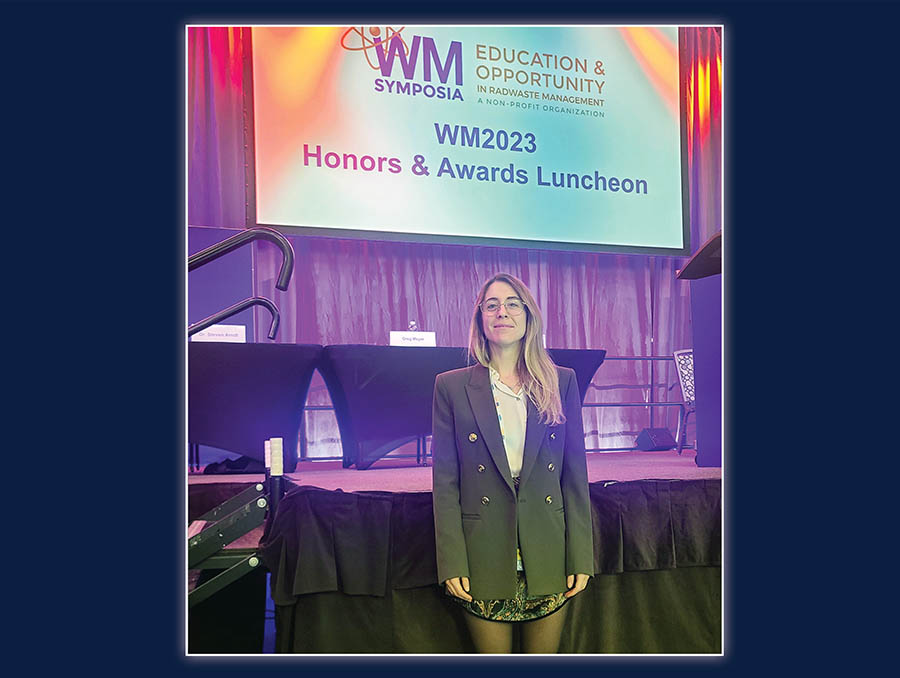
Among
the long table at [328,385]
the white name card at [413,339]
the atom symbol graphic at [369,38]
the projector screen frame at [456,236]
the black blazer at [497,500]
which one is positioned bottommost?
the black blazer at [497,500]

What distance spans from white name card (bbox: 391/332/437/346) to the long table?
0.09 meters

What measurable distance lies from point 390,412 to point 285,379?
1.07 feet

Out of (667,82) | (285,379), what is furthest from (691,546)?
(667,82)

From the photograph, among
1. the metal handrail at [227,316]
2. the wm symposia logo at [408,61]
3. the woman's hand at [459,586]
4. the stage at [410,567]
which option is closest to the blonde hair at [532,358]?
the stage at [410,567]

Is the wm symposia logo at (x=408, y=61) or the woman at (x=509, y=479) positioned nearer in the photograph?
the woman at (x=509, y=479)

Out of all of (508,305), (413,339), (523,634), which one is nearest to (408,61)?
(413,339)

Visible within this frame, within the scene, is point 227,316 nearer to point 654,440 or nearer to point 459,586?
point 459,586

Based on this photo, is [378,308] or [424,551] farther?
[378,308]

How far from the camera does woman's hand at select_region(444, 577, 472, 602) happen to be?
5.54 feet

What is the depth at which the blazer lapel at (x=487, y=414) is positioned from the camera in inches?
66.6

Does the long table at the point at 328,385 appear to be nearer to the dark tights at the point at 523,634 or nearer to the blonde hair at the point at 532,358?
the blonde hair at the point at 532,358

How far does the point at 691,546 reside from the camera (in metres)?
2.00

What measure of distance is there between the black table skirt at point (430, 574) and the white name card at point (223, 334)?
0.51 m
